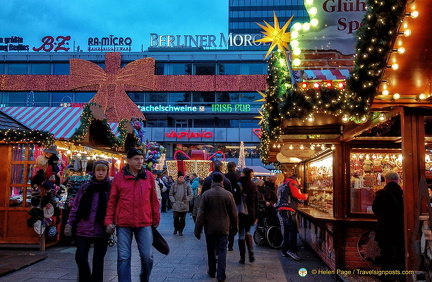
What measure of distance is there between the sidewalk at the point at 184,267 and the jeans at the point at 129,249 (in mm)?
1601

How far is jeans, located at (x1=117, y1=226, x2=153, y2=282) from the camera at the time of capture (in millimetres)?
5426

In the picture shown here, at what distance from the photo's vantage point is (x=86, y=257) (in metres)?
5.67

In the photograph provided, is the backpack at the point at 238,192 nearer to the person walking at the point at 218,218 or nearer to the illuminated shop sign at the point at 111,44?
the person walking at the point at 218,218

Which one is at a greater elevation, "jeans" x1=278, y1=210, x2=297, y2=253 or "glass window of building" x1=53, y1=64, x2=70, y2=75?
"glass window of building" x1=53, y1=64, x2=70, y2=75

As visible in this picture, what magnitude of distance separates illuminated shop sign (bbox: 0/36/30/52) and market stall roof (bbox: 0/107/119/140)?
4380cm

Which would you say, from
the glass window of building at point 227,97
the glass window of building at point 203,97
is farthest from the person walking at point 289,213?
the glass window of building at point 203,97

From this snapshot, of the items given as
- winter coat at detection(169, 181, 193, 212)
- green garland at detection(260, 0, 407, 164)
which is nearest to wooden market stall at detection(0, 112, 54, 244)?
winter coat at detection(169, 181, 193, 212)

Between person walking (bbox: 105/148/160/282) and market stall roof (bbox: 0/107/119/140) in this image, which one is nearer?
person walking (bbox: 105/148/160/282)

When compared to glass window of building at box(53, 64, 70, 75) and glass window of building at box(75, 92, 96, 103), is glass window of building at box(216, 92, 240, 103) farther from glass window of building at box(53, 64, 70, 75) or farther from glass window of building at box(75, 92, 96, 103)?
glass window of building at box(53, 64, 70, 75)

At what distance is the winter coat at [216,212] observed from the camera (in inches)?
272

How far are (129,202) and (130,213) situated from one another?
0.43ft

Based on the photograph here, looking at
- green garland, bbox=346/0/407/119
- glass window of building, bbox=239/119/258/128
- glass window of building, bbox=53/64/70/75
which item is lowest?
green garland, bbox=346/0/407/119

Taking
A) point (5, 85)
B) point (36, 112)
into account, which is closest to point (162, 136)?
point (5, 85)

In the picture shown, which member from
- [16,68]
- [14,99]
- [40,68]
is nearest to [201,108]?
[40,68]
